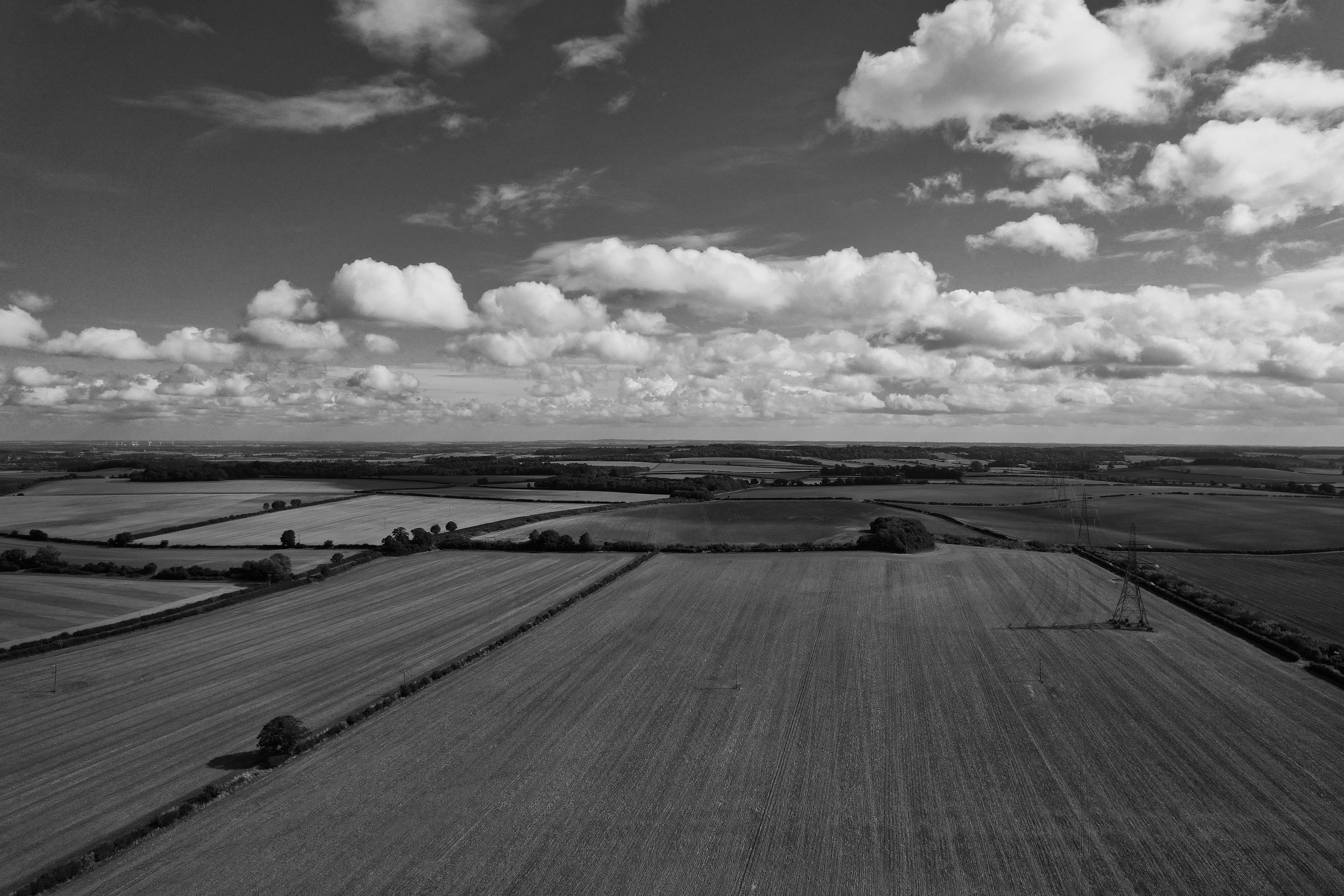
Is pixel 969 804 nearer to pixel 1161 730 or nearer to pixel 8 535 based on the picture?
pixel 1161 730

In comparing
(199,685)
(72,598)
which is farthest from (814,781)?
(72,598)

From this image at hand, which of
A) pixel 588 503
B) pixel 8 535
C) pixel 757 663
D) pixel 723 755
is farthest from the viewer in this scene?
pixel 588 503

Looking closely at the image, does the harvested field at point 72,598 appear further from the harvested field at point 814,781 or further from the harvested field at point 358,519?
the harvested field at point 814,781

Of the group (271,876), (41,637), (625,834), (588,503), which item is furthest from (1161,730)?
(588,503)

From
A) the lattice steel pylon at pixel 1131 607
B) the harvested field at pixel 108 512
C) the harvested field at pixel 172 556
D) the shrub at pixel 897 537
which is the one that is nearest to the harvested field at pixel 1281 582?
the lattice steel pylon at pixel 1131 607

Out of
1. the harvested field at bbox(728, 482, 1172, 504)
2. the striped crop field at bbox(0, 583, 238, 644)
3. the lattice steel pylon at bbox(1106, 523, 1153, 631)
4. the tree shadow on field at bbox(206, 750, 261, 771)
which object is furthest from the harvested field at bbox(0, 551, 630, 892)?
the harvested field at bbox(728, 482, 1172, 504)

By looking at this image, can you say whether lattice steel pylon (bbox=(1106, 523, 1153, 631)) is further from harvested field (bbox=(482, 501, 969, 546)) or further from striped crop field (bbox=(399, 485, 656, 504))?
striped crop field (bbox=(399, 485, 656, 504))

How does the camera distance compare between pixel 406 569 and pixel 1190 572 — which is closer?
pixel 1190 572
